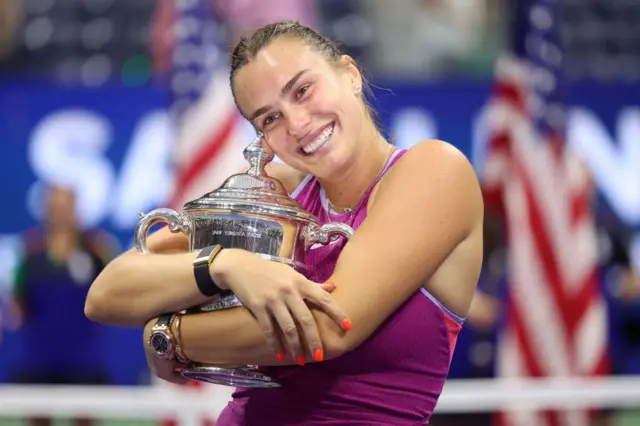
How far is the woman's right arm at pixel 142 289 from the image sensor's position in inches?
54.7

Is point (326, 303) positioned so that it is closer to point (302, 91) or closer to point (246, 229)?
point (246, 229)

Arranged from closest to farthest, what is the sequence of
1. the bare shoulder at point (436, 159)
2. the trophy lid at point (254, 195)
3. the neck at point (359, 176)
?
the trophy lid at point (254, 195), the bare shoulder at point (436, 159), the neck at point (359, 176)

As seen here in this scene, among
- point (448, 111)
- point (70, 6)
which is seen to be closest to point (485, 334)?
point (448, 111)

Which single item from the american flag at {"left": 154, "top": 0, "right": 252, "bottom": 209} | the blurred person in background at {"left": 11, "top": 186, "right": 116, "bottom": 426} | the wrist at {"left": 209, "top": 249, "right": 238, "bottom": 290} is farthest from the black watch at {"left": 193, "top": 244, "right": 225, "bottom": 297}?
the blurred person in background at {"left": 11, "top": 186, "right": 116, "bottom": 426}

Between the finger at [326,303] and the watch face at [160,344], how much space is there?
0.22 metres

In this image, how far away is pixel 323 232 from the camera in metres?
1.46

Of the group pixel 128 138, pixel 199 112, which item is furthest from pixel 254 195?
pixel 128 138

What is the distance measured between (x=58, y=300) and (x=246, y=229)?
384cm

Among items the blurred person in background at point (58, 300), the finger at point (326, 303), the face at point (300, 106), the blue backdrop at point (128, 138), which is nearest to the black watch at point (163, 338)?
the finger at point (326, 303)

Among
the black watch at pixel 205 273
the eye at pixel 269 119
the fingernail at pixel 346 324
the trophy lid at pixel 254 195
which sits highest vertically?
the eye at pixel 269 119

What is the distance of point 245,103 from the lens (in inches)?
60.6

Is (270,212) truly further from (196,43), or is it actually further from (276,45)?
(196,43)

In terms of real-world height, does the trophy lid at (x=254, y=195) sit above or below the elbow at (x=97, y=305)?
above

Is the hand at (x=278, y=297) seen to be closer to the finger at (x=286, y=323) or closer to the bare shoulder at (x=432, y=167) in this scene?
the finger at (x=286, y=323)
